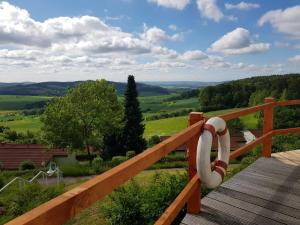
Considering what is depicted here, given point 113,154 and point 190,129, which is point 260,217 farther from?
point 113,154

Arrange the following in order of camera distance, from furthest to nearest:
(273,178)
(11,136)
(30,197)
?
(11,136) → (30,197) → (273,178)

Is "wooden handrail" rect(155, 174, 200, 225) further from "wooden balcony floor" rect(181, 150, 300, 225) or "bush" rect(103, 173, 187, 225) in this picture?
"bush" rect(103, 173, 187, 225)

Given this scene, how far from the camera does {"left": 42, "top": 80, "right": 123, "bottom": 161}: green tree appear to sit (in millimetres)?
38469

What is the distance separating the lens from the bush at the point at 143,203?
15.6ft

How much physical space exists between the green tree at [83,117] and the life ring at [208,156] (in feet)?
115

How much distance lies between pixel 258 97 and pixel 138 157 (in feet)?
277

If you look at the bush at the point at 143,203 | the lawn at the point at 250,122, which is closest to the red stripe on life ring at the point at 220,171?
the bush at the point at 143,203

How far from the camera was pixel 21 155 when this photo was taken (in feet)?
132

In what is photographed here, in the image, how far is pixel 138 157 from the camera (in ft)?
8.02

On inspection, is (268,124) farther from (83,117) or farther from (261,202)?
(83,117)

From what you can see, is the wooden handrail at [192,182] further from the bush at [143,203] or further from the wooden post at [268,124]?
the bush at [143,203]

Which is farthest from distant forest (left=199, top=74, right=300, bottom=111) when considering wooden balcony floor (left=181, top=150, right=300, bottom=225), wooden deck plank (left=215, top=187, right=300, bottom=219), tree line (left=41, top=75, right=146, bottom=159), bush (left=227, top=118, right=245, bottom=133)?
wooden deck plank (left=215, top=187, right=300, bottom=219)

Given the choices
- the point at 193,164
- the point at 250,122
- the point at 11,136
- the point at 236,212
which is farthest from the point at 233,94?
the point at 193,164

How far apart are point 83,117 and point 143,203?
35.7 metres
